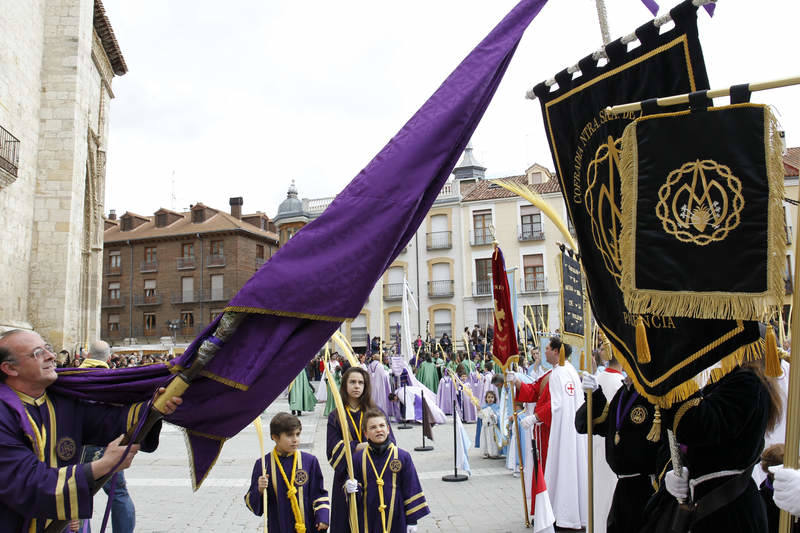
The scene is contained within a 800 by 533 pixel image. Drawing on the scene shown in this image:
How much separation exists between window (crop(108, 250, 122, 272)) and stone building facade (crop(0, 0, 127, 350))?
38.7 meters

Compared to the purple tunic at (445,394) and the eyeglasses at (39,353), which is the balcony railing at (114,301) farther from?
the eyeglasses at (39,353)

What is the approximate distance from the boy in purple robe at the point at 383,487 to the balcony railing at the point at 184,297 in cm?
4846

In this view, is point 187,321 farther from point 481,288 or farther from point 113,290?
point 481,288

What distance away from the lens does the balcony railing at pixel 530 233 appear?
3878cm

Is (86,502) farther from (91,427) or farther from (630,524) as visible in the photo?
(630,524)

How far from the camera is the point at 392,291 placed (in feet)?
135

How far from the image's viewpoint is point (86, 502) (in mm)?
2695

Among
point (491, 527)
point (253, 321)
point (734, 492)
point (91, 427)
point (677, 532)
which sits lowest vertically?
point (491, 527)

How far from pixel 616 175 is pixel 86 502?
275 cm

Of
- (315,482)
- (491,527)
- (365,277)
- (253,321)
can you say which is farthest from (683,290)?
(491,527)

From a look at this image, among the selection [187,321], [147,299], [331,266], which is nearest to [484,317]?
[187,321]

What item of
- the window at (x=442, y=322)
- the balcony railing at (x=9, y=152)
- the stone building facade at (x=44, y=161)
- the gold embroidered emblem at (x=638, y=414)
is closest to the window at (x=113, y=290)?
the window at (x=442, y=322)

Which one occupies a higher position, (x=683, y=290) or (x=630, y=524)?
(x=683, y=290)

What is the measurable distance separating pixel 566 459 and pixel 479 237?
1317 inches
